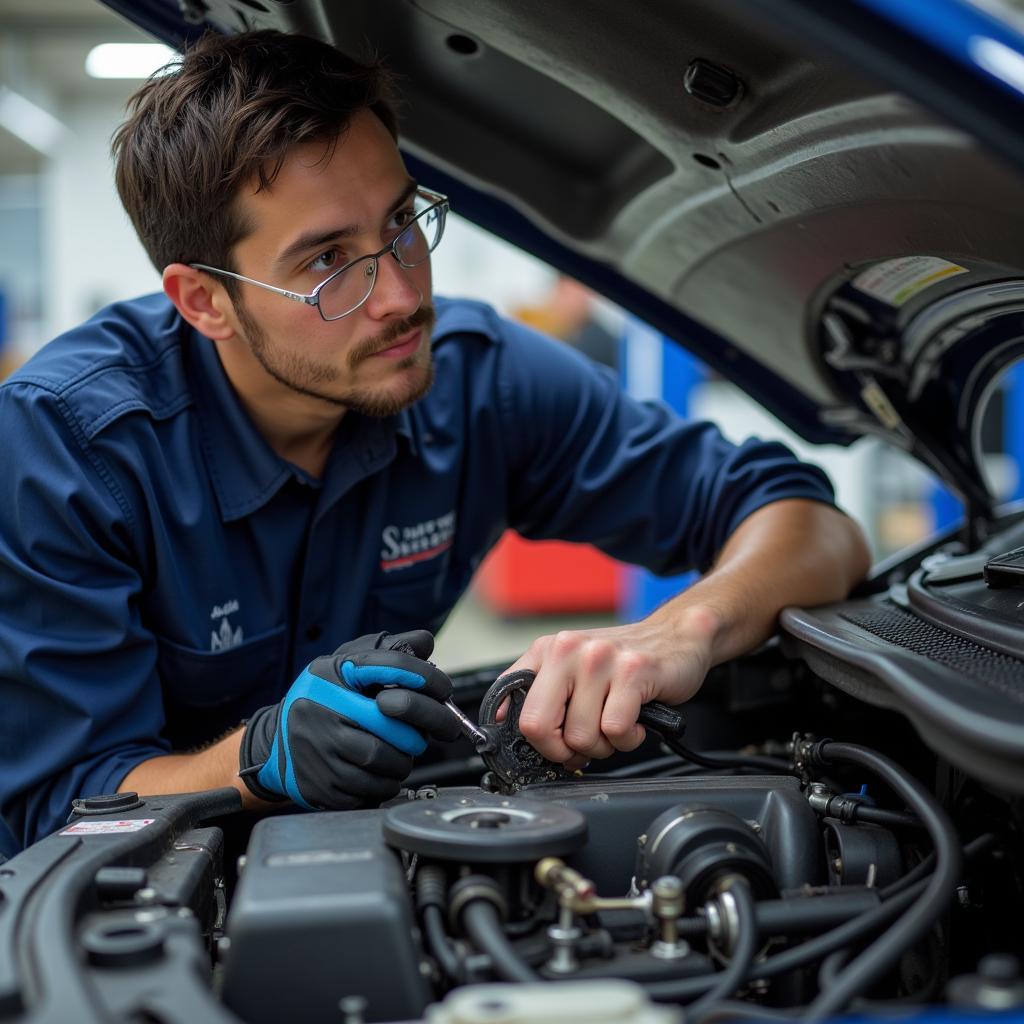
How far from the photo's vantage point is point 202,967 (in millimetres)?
694

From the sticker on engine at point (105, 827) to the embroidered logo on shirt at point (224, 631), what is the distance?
1.50ft

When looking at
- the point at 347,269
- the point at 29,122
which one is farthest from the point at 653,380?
the point at 29,122

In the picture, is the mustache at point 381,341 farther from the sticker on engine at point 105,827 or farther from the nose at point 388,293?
the sticker on engine at point 105,827

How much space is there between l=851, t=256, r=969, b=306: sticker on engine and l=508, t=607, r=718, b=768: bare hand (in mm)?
483

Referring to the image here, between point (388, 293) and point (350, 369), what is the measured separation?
11 centimetres

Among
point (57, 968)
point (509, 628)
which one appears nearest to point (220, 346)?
point (57, 968)

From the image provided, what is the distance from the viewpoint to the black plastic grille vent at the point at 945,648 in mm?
825

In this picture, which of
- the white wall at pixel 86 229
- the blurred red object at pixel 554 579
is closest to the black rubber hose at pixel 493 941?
the blurred red object at pixel 554 579

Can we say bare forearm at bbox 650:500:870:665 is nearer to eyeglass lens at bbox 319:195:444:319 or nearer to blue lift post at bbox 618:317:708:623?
eyeglass lens at bbox 319:195:444:319

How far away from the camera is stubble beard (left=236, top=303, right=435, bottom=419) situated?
1.43 metres

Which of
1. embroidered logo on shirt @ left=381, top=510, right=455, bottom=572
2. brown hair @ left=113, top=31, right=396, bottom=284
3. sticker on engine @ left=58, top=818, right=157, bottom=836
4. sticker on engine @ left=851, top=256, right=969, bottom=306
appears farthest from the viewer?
embroidered logo on shirt @ left=381, top=510, right=455, bottom=572

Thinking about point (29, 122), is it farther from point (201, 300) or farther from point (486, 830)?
point (486, 830)

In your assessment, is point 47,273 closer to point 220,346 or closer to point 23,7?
point 23,7

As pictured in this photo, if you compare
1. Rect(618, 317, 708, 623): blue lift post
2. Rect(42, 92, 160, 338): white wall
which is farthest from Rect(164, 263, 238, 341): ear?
Rect(42, 92, 160, 338): white wall
